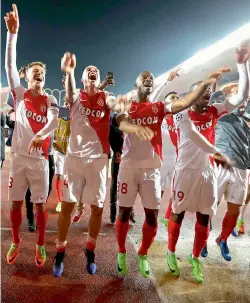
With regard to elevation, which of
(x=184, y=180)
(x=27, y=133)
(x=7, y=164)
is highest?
(x=27, y=133)

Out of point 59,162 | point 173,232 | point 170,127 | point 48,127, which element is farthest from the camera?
point 59,162

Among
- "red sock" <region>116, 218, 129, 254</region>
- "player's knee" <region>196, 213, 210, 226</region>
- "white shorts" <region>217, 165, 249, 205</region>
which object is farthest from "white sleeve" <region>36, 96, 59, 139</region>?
"white shorts" <region>217, 165, 249, 205</region>

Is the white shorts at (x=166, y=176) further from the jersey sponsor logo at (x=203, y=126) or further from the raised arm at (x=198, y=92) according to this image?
the raised arm at (x=198, y=92)

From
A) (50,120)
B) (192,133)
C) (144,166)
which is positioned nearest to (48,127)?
(50,120)

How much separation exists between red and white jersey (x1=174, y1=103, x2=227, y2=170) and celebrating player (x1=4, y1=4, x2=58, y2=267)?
142 cm

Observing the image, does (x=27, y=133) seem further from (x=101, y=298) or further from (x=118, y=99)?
(x=101, y=298)

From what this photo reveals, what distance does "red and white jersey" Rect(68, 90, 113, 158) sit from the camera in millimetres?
3508

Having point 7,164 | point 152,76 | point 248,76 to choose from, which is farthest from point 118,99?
point 7,164

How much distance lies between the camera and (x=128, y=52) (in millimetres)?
6805

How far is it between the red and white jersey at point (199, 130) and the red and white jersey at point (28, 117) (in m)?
1.44

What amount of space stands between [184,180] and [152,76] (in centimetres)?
117

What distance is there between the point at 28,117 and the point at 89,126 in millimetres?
677

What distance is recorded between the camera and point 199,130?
3.65 meters

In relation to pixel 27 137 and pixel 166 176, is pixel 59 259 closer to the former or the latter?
pixel 27 137
